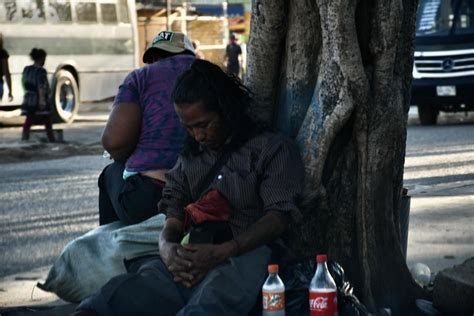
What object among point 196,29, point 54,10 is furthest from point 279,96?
point 196,29

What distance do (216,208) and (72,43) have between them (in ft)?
75.7

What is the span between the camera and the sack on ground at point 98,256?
243 inches

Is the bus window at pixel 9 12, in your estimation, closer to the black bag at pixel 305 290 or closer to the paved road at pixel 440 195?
the paved road at pixel 440 195

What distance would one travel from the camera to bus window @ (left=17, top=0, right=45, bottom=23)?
2675 centimetres

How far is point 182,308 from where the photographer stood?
5324mm

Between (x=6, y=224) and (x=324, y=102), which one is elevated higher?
(x=324, y=102)

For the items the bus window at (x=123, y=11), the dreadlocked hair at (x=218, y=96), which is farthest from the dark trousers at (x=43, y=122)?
the dreadlocked hair at (x=218, y=96)

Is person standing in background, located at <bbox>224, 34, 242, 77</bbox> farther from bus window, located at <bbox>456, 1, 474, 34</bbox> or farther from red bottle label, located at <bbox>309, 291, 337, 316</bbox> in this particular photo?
red bottle label, located at <bbox>309, 291, 337, 316</bbox>

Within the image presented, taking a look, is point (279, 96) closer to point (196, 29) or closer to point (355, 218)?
point (355, 218)

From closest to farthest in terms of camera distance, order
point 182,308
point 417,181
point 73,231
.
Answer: point 182,308 → point 73,231 → point 417,181

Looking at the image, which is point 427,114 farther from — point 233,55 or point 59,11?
point 233,55

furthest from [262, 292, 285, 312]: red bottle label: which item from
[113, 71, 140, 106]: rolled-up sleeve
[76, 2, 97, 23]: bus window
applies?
[76, 2, 97, 23]: bus window

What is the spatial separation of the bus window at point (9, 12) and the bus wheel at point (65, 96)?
1392 mm

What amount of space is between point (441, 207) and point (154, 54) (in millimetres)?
4155
